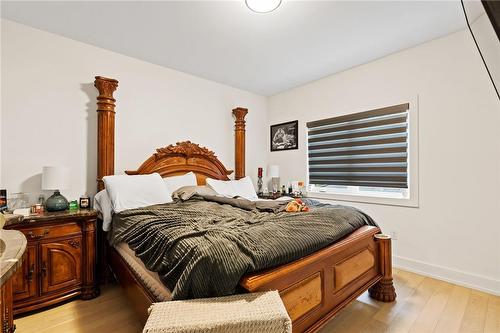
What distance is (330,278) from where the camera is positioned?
1.60 m

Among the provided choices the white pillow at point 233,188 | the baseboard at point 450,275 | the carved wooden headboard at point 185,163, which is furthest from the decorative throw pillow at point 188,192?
the baseboard at point 450,275

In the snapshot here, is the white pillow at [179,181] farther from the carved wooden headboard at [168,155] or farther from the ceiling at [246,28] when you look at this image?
the ceiling at [246,28]

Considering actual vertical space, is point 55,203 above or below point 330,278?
above

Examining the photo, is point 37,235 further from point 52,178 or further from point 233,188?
point 233,188

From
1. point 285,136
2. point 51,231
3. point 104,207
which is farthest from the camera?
point 285,136

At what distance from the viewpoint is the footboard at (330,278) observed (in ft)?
4.26

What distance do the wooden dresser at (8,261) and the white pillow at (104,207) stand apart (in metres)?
0.95

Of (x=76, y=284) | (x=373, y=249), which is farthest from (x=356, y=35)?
(x=76, y=284)

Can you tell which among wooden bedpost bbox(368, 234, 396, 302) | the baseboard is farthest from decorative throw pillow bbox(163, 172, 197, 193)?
the baseboard

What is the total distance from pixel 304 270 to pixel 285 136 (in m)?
3.05

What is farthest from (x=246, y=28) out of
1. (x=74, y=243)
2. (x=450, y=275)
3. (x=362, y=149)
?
(x=450, y=275)

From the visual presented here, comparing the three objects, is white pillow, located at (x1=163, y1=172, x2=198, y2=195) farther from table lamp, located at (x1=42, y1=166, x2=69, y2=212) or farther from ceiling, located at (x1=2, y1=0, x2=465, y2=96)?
ceiling, located at (x1=2, y1=0, x2=465, y2=96)

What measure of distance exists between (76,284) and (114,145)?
1.46 metres

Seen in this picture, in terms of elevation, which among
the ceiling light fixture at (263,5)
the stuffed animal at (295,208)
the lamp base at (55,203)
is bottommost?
the stuffed animal at (295,208)
